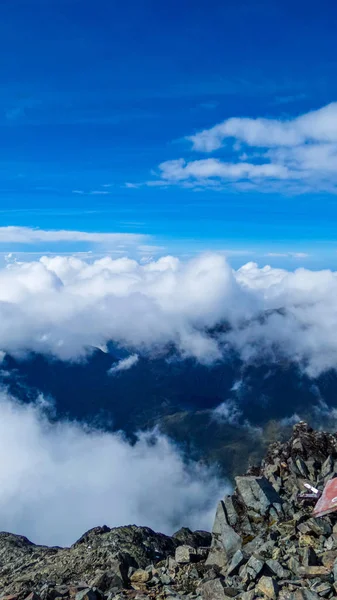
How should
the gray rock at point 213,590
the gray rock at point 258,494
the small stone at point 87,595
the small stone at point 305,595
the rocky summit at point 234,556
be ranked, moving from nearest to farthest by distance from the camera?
the small stone at point 305,595 → the gray rock at point 213,590 → the rocky summit at point 234,556 → the small stone at point 87,595 → the gray rock at point 258,494

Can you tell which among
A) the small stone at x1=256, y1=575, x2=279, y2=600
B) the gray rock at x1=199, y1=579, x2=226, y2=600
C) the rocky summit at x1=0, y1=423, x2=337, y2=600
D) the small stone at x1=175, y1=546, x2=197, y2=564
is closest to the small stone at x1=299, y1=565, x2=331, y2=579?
the rocky summit at x1=0, y1=423, x2=337, y2=600

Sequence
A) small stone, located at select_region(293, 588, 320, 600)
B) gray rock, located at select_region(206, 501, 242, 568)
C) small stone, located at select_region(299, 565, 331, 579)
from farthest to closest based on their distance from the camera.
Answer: gray rock, located at select_region(206, 501, 242, 568) < small stone, located at select_region(299, 565, 331, 579) < small stone, located at select_region(293, 588, 320, 600)

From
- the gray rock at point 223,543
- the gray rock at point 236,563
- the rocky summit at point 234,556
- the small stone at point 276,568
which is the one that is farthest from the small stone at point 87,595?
the small stone at point 276,568

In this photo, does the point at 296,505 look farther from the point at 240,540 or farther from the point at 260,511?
the point at 240,540

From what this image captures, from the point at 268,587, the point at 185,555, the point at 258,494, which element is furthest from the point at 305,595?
the point at 258,494

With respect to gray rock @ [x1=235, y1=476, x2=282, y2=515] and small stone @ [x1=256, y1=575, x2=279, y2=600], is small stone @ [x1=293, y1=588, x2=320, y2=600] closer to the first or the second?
small stone @ [x1=256, y1=575, x2=279, y2=600]

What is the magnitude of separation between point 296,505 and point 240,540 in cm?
595

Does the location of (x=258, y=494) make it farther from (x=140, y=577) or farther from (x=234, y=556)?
(x=140, y=577)

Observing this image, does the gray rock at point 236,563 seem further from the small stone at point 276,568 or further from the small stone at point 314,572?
the small stone at point 314,572

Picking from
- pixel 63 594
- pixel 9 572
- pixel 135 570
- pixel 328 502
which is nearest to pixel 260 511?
pixel 328 502

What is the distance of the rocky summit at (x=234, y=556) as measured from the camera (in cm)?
2834

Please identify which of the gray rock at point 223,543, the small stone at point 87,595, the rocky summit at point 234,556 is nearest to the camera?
the rocky summit at point 234,556

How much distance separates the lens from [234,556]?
32156mm

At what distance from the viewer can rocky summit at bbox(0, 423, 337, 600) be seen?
28344 millimetres
